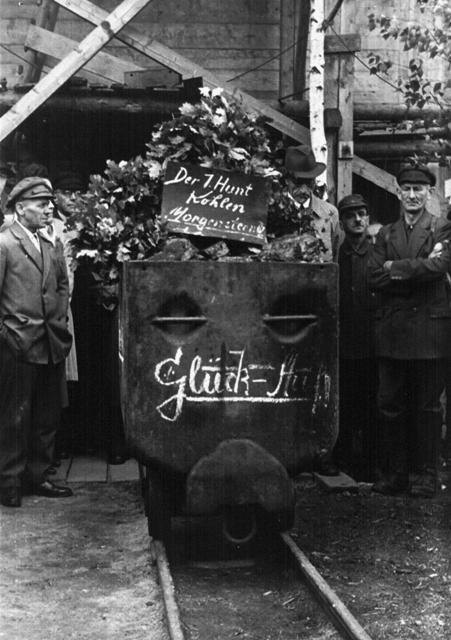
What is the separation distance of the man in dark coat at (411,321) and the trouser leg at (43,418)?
7.23 feet

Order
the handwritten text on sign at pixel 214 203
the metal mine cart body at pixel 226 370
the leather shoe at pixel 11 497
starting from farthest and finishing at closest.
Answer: the leather shoe at pixel 11 497 < the handwritten text on sign at pixel 214 203 < the metal mine cart body at pixel 226 370

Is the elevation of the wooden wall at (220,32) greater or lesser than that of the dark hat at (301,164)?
greater

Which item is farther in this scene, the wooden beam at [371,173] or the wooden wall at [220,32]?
the wooden wall at [220,32]

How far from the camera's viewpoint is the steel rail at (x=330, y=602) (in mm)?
4168

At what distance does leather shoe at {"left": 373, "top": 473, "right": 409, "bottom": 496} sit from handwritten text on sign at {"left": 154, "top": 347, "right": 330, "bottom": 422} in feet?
6.95

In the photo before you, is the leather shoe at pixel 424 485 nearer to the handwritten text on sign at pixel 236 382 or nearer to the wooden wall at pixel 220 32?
the handwritten text on sign at pixel 236 382

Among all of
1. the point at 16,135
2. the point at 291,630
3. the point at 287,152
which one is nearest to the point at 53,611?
the point at 291,630

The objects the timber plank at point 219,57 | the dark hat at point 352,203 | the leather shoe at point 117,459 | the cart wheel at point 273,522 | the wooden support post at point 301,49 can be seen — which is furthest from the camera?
the timber plank at point 219,57

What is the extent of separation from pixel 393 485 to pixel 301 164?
7.43 feet

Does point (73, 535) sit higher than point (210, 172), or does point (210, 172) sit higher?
point (210, 172)

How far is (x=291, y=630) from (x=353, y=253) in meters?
3.41

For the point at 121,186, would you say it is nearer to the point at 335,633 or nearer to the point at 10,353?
the point at 10,353

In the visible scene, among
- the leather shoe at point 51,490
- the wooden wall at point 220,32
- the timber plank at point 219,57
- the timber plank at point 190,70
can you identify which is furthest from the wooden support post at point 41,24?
the leather shoe at point 51,490

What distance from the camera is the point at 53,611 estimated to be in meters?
4.80
